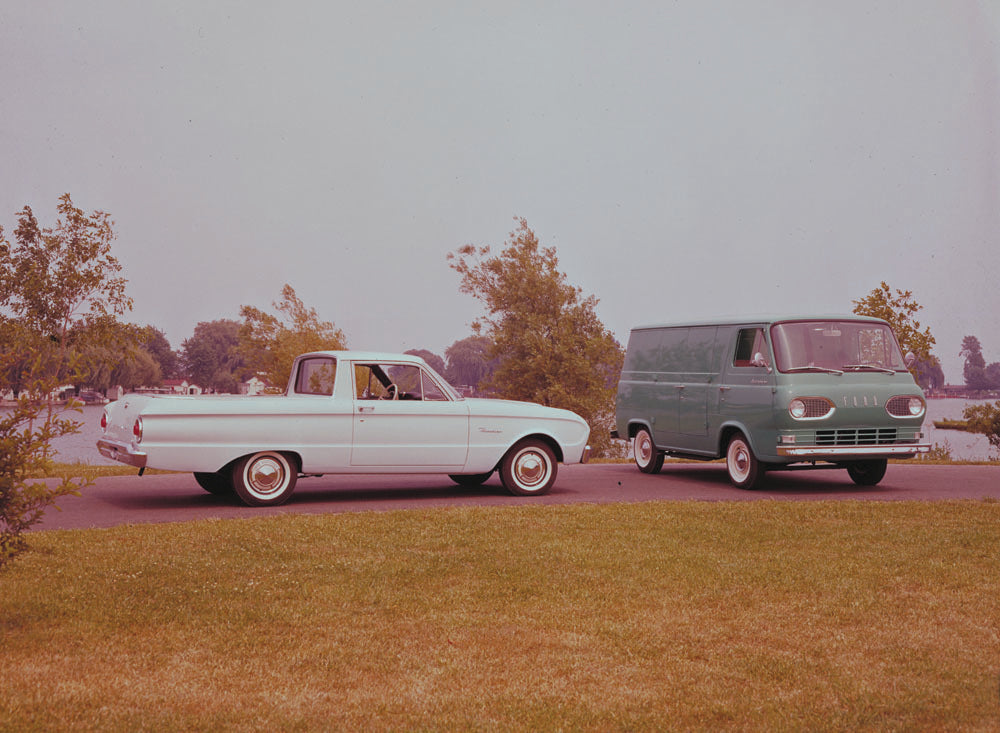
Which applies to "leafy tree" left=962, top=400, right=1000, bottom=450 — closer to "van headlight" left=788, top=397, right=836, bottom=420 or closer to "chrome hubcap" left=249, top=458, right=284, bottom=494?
"van headlight" left=788, top=397, right=836, bottom=420

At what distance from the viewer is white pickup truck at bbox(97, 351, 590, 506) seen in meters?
11.3

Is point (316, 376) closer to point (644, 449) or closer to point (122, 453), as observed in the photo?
point (122, 453)

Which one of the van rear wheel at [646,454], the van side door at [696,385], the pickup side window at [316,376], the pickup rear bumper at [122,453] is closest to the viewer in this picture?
the pickup rear bumper at [122,453]

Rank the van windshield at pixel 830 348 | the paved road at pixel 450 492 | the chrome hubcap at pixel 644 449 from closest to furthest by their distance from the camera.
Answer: the paved road at pixel 450 492, the van windshield at pixel 830 348, the chrome hubcap at pixel 644 449

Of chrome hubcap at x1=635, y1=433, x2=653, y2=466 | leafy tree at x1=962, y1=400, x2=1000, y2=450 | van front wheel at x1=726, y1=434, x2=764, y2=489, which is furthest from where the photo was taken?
leafy tree at x1=962, y1=400, x2=1000, y2=450

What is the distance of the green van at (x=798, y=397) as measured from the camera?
1351 cm

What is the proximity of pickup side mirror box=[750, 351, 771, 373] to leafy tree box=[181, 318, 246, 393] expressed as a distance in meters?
73.6

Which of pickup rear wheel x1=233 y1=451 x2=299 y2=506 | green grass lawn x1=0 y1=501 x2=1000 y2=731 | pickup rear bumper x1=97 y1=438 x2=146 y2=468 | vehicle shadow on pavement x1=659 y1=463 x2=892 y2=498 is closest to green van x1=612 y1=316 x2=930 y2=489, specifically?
vehicle shadow on pavement x1=659 y1=463 x2=892 y2=498

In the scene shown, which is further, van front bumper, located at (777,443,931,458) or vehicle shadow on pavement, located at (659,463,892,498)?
vehicle shadow on pavement, located at (659,463,892,498)

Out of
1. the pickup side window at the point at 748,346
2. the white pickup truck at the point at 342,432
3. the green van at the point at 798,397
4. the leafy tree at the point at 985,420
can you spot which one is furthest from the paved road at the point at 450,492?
the leafy tree at the point at 985,420

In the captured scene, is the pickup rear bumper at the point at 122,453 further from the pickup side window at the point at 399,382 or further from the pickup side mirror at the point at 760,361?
the pickup side mirror at the point at 760,361

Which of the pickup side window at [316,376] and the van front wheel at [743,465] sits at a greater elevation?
the pickup side window at [316,376]

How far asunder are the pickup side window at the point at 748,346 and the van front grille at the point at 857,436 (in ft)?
4.54


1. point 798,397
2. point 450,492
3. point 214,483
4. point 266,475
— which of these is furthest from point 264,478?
point 798,397
